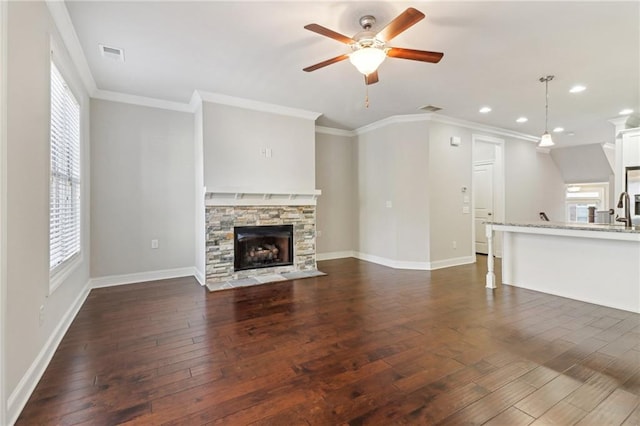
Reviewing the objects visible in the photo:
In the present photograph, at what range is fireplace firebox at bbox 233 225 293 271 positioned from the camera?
4.69 metres

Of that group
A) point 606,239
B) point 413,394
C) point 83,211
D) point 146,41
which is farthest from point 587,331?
point 83,211

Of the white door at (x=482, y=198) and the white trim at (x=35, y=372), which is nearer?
the white trim at (x=35, y=372)

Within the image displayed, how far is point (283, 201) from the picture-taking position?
4.99 metres

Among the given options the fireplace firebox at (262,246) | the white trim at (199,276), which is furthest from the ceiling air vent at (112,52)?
the white trim at (199,276)

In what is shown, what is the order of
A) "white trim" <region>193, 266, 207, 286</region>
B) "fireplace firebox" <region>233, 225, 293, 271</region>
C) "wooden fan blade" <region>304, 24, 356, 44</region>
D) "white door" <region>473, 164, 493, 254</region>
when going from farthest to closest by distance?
1. "white door" <region>473, 164, 493, 254</region>
2. "fireplace firebox" <region>233, 225, 293, 271</region>
3. "white trim" <region>193, 266, 207, 286</region>
4. "wooden fan blade" <region>304, 24, 356, 44</region>

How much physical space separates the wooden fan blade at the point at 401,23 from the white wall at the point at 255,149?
2690 millimetres

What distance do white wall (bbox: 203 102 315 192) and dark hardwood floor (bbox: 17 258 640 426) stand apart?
6.12ft

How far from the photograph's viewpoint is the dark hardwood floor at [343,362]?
1712 millimetres

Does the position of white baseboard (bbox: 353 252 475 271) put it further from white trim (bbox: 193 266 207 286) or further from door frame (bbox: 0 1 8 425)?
door frame (bbox: 0 1 8 425)

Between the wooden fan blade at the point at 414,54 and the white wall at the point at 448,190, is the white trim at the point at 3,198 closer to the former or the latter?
the wooden fan blade at the point at 414,54

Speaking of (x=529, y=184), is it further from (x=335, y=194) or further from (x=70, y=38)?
(x=70, y=38)

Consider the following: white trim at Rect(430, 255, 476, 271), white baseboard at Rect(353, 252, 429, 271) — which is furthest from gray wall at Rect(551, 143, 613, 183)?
white baseboard at Rect(353, 252, 429, 271)

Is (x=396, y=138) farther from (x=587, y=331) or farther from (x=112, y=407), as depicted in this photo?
(x=112, y=407)

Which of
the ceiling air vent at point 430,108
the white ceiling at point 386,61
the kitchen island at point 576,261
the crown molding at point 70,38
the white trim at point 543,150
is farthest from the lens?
the white trim at point 543,150
